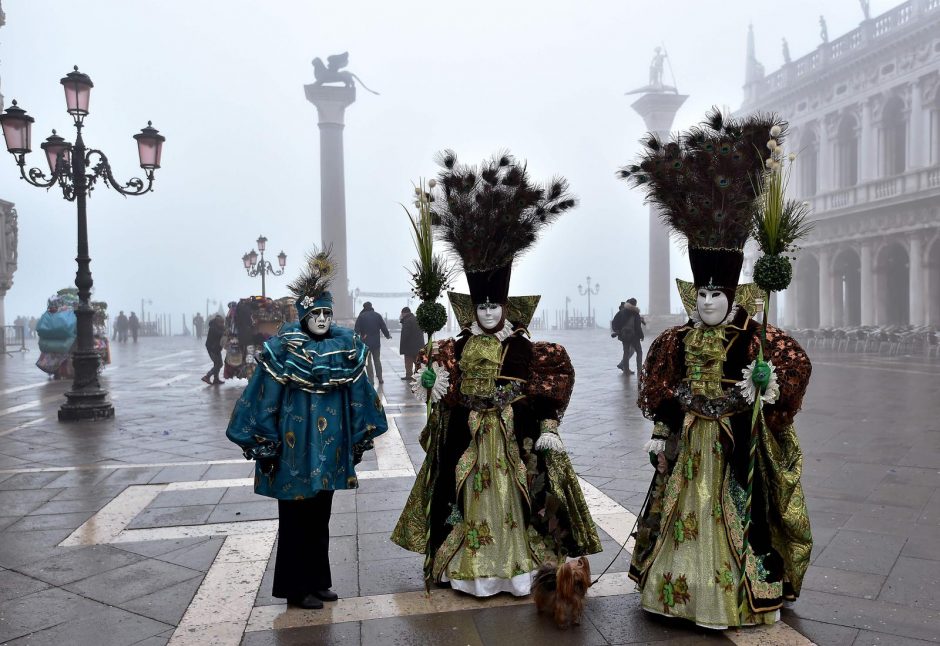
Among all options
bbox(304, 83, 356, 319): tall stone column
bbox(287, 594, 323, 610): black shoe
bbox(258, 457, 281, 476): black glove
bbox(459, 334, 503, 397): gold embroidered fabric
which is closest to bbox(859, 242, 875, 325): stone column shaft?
bbox(304, 83, 356, 319): tall stone column

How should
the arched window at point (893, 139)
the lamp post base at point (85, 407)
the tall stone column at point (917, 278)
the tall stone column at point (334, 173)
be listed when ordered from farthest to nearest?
the tall stone column at point (334, 173) < the arched window at point (893, 139) < the tall stone column at point (917, 278) < the lamp post base at point (85, 407)

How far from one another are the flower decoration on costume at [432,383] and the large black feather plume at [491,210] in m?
0.55

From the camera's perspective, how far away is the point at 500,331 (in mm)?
3680

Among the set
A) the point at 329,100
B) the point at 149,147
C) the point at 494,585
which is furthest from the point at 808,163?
the point at 494,585

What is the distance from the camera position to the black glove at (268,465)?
3336 mm

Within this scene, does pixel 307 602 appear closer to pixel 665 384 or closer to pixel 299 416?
pixel 299 416

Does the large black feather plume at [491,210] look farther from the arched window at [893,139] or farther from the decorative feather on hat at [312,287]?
the arched window at [893,139]

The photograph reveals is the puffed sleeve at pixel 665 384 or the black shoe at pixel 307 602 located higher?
the puffed sleeve at pixel 665 384

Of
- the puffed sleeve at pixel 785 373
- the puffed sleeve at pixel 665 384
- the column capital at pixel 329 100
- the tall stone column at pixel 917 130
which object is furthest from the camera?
the column capital at pixel 329 100

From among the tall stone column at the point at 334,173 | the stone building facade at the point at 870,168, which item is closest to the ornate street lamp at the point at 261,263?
the tall stone column at the point at 334,173

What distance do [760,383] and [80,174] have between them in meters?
9.44

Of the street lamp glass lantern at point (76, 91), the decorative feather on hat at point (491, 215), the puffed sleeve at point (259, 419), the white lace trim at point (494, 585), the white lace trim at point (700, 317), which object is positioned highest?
the street lamp glass lantern at point (76, 91)

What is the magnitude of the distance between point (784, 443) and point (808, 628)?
32.1 inches

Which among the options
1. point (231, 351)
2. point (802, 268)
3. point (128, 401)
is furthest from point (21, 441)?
point (802, 268)
